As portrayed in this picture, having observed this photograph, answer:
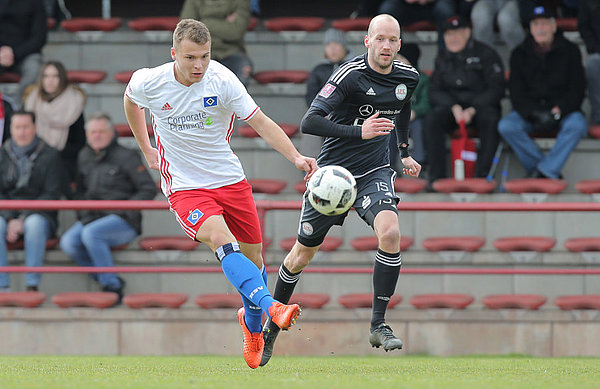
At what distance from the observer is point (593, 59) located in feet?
38.2

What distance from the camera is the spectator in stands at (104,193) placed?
1005 cm

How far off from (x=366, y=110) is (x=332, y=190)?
839 millimetres

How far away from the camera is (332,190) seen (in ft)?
20.8

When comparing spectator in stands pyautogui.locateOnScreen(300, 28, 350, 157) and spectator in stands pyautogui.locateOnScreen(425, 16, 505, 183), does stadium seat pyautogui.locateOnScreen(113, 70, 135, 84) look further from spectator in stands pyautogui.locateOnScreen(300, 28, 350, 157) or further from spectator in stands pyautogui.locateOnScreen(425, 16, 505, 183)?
spectator in stands pyautogui.locateOnScreen(425, 16, 505, 183)

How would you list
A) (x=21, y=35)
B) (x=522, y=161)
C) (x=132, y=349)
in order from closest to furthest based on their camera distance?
1. (x=132, y=349)
2. (x=522, y=161)
3. (x=21, y=35)

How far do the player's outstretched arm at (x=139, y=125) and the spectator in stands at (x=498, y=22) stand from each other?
631 centimetres

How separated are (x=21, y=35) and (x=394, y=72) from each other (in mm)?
6918

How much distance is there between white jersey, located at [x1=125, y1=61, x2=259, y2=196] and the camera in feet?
20.9

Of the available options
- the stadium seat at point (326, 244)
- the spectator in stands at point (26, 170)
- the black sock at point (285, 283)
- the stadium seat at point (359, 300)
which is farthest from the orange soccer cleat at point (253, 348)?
the spectator in stands at point (26, 170)

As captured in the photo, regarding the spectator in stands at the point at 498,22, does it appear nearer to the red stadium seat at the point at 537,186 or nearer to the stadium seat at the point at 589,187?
the red stadium seat at the point at 537,186

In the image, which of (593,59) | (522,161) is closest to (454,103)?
(522,161)

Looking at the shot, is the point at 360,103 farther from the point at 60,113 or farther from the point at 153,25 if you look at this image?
the point at 153,25

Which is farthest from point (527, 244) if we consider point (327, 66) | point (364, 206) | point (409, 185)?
point (364, 206)

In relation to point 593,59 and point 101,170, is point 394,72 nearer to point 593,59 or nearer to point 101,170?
point 101,170
